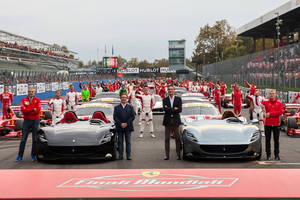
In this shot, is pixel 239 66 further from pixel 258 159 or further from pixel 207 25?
pixel 207 25

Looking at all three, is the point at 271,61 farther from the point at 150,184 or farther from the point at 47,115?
the point at 150,184

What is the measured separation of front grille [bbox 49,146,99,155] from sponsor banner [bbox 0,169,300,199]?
157cm

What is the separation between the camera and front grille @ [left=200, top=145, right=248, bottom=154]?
8.84 meters

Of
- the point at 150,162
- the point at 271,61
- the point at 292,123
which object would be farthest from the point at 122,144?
the point at 271,61

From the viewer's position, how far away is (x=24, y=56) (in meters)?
54.6

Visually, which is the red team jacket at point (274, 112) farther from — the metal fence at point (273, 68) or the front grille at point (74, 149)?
the metal fence at point (273, 68)

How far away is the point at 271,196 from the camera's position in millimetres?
5473

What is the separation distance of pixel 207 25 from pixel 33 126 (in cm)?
11050

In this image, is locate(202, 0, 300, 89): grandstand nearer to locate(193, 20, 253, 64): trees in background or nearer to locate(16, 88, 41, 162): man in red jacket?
locate(16, 88, 41, 162): man in red jacket

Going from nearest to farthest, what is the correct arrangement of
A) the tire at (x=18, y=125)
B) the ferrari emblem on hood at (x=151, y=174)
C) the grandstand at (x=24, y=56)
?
the ferrari emblem on hood at (x=151, y=174) < the tire at (x=18, y=125) < the grandstand at (x=24, y=56)

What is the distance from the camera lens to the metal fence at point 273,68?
26.9 m

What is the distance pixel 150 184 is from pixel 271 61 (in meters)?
27.6

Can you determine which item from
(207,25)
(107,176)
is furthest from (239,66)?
(207,25)

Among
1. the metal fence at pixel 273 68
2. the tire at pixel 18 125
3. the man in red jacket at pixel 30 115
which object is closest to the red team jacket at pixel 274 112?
the man in red jacket at pixel 30 115
